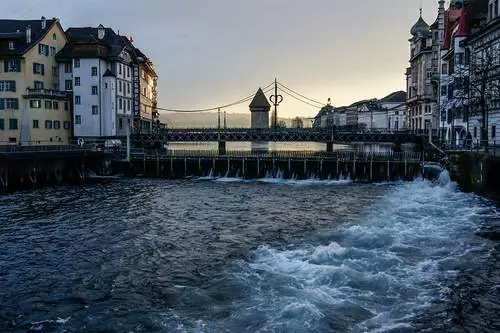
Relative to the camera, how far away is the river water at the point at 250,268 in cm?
1546

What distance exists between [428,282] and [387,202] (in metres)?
22.6

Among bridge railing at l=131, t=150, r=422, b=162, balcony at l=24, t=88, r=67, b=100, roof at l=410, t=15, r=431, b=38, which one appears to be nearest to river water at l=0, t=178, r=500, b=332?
bridge railing at l=131, t=150, r=422, b=162

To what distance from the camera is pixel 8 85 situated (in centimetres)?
7412

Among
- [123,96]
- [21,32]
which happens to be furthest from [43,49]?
[123,96]

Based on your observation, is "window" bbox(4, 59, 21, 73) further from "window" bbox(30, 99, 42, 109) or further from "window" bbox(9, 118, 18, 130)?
"window" bbox(9, 118, 18, 130)

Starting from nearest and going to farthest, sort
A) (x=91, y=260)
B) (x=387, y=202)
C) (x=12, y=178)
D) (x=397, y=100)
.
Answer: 1. (x=91, y=260)
2. (x=387, y=202)
3. (x=12, y=178)
4. (x=397, y=100)

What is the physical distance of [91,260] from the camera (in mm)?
22922

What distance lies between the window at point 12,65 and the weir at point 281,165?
73.2 feet

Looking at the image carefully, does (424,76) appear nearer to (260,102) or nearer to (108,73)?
(108,73)

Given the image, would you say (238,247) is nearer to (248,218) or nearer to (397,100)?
(248,218)

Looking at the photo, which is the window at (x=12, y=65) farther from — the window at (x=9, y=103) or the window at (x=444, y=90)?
the window at (x=444, y=90)

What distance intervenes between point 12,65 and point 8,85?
3003 millimetres

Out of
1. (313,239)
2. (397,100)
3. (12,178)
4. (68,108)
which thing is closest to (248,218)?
(313,239)

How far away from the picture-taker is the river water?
15461 millimetres
